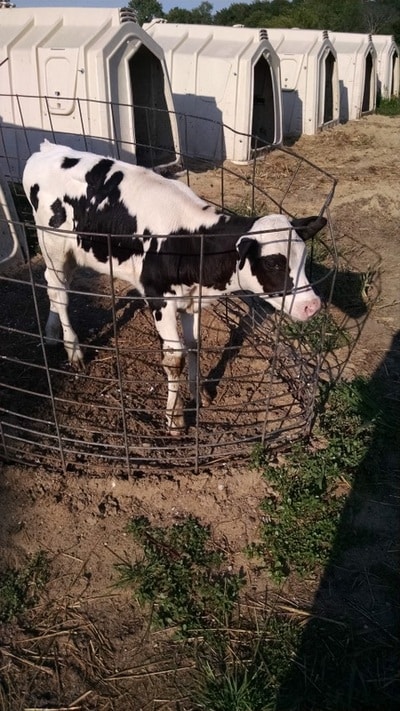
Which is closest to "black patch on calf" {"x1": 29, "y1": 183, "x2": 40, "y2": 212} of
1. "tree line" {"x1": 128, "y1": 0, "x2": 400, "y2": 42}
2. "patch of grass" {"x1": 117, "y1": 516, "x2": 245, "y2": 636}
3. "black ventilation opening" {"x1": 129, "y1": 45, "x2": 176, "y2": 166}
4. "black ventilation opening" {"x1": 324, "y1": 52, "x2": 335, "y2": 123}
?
"patch of grass" {"x1": 117, "y1": 516, "x2": 245, "y2": 636}

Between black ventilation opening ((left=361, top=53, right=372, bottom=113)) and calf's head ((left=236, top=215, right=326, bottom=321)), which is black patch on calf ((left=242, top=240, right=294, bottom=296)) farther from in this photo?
black ventilation opening ((left=361, top=53, right=372, bottom=113))

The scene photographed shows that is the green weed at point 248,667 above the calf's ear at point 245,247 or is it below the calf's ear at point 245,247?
below

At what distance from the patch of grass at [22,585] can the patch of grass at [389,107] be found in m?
19.5

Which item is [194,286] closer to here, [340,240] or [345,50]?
[340,240]

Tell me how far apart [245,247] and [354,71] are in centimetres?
1666

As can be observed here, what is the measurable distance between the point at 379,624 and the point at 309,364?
234 centimetres

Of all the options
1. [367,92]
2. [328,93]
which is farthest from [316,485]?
[367,92]

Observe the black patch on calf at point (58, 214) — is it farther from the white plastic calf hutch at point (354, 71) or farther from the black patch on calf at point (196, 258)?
the white plastic calf hutch at point (354, 71)

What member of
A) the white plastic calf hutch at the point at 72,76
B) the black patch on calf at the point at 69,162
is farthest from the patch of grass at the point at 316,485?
the white plastic calf hutch at the point at 72,76

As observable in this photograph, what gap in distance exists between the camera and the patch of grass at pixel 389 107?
19.4 meters

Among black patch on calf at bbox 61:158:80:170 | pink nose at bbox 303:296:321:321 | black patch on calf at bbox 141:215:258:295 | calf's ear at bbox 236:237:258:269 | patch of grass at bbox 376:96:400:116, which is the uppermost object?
black patch on calf at bbox 61:158:80:170

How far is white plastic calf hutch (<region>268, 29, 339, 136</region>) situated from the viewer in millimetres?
14609

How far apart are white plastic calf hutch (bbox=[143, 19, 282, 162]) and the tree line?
24.9m

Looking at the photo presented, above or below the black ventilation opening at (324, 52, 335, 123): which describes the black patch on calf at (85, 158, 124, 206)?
above
